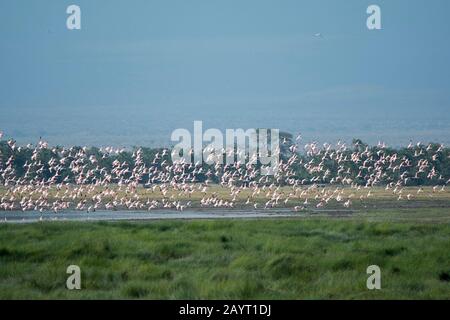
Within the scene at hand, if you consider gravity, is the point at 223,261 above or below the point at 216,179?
above

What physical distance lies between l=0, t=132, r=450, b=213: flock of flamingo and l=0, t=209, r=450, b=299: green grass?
48.8 feet

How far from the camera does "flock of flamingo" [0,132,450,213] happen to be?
1487 inches

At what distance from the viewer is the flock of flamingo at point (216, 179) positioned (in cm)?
3778

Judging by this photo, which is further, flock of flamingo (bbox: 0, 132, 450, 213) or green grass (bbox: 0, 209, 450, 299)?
flock of flamingo (bbox: 0, 132, 450, 213)

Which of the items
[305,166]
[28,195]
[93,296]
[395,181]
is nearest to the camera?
[93,296]

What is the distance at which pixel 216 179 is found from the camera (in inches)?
2046

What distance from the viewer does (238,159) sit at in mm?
50438

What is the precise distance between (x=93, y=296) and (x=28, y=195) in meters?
25.6

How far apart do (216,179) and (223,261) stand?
35681 millimetres

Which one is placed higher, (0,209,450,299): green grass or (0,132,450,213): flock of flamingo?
(0,209,450,299): green grass

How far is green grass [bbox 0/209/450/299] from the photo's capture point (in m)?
13.6

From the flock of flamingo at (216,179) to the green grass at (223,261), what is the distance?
14.9 metres
